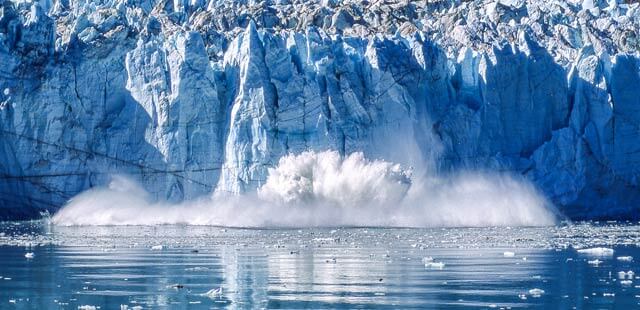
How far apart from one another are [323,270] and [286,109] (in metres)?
16.2

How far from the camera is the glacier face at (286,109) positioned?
3688cm

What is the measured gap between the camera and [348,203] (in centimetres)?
3572

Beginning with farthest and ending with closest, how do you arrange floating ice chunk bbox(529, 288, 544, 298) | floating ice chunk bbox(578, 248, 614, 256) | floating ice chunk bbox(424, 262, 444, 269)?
floating ice chunk bbox(578, 248, 614, 256) → floating ice chunk bbox(424, 262, 444, 269) → floating ice chunk bbox(529, 288, 544, 298)

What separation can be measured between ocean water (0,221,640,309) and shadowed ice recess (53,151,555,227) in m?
3.96

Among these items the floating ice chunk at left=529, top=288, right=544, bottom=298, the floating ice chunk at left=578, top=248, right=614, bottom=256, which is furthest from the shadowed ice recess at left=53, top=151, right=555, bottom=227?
the floating ice chunk at left=529, top=288, right=544, bottom=298

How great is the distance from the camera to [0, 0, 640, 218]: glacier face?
36.9 m

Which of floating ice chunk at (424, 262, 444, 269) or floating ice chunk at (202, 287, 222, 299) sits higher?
floating ice chunk at (424, 262, 444, 269)

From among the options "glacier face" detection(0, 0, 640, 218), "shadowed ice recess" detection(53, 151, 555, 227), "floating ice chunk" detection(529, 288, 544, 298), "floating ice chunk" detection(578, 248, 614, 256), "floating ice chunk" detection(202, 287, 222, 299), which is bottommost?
"floating ice chunk" detection(529, 288, 544, 298)

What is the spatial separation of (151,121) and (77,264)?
663 inches

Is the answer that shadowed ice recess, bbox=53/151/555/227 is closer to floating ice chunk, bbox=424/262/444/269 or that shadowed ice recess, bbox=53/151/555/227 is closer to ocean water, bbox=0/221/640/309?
ocean water, bbox=0/221/640/309

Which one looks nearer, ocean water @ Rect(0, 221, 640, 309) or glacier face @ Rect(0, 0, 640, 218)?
ocean water @ Rect(0, 221, 640, 309)

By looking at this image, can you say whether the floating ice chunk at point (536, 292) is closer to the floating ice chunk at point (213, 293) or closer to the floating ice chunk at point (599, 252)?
the floating ice chunk at point (213, 293)

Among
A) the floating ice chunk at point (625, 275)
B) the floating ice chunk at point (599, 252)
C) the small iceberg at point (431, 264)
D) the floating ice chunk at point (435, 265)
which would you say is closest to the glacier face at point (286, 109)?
the floating ice chunk at point (599, 252)

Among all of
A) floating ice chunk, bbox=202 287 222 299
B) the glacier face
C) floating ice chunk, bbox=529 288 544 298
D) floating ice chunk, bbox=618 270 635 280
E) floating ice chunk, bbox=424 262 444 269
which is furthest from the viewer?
the glacier face
